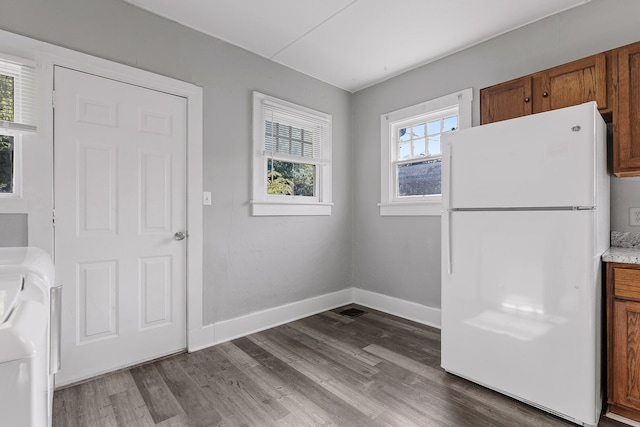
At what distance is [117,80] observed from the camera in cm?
219

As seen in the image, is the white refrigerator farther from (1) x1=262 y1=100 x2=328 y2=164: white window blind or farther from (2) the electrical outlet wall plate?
(1) x1=262 y1=100 x2=328 y2=164: white window blind

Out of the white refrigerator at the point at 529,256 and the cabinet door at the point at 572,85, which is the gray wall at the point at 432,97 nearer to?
the cabinet door at the point at 572,85

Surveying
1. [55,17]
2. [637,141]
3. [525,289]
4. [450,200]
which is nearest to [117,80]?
[55,17]

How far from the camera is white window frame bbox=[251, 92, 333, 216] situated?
297 centimetres

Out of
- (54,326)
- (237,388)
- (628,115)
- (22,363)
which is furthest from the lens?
(237,388)

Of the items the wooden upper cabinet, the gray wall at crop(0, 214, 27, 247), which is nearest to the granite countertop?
the wooden upper cabinet

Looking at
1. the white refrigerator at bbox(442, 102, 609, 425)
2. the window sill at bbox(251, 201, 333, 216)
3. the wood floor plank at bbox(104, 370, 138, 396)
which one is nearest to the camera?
the white refrigerator at bbox(442, 102, 609, 425)

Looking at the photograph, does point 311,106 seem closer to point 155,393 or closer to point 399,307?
point 399,307

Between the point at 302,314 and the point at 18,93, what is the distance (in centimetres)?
283

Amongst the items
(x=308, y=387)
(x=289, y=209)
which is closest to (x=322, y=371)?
(x=308, y=387)

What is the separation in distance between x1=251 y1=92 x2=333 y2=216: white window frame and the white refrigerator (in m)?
1.60

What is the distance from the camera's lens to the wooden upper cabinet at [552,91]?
1.99 metres

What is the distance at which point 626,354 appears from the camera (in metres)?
1.67

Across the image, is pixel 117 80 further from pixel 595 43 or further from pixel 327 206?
pixel 595 43
